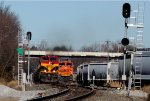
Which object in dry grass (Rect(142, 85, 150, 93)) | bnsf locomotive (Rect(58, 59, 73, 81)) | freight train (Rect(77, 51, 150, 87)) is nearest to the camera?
dry grass (Rect(142, 85, 150, 93))

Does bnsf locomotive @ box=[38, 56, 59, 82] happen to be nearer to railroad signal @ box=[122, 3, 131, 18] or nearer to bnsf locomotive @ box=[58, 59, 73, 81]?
bnsf locomotive @ box=[58, 59, 73, 81]

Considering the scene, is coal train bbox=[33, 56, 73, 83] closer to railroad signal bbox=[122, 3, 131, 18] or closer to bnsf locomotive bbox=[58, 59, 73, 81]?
bnsf locomotive bbox=[58, 59, 73, 81]

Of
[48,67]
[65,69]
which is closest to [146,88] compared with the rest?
[48,67]

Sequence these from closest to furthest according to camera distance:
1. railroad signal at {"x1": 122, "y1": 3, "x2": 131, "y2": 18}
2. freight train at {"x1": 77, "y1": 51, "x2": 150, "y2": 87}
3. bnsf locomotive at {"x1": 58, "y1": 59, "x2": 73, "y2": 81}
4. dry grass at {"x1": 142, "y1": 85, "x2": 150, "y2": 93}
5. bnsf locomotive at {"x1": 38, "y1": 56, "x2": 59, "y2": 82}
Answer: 1. railroad signal at {"x1": 122, "y1": 3, "x2": 131, "y2": 18}
2. dry grass at {"x1": 142, "y1": 85, "x2": 150, "y2": 93}
3. freight train at {"x1": 77, "y1": 51, "x2": 150, "y2": 87}
4. bnsf locomotive at {"x1": 38, "y1": 56, "x2": 59, "y2": 82}
5. bnsf locomotive at {"x1": 58, "y1": 59, "x2": 73, "y2": 81}

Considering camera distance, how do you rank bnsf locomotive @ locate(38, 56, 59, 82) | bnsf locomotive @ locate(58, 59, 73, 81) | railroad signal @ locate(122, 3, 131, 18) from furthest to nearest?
1. bnsf locomotive @ locate(58, 59, 73, 81)
2. bnsf locomotive @ locate(38, 56, 59, 82)
3. railroad signal @ locate(122, 3, 131, 18)

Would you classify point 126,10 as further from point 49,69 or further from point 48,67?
point 49,69

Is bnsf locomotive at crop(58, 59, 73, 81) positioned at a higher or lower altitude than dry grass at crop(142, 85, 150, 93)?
higher

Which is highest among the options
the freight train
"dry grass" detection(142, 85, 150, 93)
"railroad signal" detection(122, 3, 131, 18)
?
"railroad signal" detection(122, 3, 131, 18)

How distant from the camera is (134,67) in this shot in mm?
28047

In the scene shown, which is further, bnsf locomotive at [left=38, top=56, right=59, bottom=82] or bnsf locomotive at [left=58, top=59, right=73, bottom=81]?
bnsf locomotive at [left=58, top=59, right=73, bottom=81]

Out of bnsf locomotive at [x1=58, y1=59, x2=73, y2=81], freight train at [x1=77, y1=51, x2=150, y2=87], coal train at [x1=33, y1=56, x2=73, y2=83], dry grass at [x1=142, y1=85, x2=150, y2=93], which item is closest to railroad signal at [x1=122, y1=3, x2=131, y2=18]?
freight train at [x1=77, y1=51, x2=150, y2=87]

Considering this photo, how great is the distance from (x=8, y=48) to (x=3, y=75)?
616 centimetres

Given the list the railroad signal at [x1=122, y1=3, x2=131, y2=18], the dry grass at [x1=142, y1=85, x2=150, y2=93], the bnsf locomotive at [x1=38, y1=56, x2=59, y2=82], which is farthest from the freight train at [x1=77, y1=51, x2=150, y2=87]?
the bnsf locomotive at [x1=38, y1=56, x2=59, y2=82]

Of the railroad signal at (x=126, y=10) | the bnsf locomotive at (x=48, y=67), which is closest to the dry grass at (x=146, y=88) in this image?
the railroad signal at (x=126, y=10)
